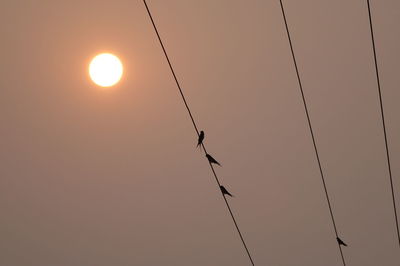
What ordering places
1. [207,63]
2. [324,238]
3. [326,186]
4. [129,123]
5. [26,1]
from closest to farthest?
1. [26,1]
2. [207,63]
3. [129,123]
4. [326,186]
5. [324,238]

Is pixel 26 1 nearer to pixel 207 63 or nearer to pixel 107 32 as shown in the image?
pixel 107 32

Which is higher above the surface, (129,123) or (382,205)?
(129,123)

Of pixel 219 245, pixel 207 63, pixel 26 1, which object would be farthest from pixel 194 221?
pixel 26 1

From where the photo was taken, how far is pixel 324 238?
463 centimetres

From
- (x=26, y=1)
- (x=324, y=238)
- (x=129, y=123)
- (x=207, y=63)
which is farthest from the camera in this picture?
(x=324, y=238)

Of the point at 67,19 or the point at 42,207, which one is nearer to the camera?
the point at 67,19

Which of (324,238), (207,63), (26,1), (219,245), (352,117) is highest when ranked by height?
(26,1)

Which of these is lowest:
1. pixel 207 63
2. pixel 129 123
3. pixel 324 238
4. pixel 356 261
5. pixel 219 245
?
pixel 356 261

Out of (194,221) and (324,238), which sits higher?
(194,221)

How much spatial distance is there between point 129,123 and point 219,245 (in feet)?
5.51

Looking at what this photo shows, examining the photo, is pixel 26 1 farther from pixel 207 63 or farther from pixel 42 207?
pixel 42 207

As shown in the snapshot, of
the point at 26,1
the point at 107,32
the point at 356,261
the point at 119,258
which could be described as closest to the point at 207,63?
the point at 107,32

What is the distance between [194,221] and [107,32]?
2.01 metres

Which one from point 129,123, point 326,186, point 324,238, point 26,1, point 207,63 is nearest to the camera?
point 26,1
